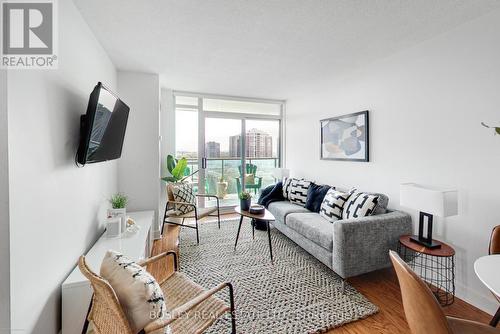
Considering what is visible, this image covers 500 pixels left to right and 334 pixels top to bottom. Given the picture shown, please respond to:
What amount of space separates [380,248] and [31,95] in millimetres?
2883

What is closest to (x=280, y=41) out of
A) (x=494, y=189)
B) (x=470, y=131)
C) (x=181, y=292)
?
(x=470, y=131)

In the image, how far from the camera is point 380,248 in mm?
2086

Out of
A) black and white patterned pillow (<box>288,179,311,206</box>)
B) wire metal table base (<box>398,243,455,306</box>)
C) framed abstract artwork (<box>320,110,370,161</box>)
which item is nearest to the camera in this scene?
wire metal table base (<box>398,243,455,306</box>)

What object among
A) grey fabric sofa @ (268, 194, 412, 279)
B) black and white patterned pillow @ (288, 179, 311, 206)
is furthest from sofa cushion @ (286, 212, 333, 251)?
black and white patterned pillow @ (288, 179, 311, 206)

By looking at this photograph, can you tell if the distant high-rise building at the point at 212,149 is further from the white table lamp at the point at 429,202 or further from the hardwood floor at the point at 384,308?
the white table lamp at the point at 429,202

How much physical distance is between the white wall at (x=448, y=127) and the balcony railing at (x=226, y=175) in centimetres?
229

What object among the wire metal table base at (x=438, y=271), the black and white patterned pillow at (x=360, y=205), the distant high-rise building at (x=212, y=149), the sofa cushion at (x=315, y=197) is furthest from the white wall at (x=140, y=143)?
the wire metal table base at (x=438, y=271)

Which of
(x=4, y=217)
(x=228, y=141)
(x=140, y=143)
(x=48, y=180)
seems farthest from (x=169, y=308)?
(x=228, y=141)

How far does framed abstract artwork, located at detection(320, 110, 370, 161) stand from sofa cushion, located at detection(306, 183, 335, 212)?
56cm

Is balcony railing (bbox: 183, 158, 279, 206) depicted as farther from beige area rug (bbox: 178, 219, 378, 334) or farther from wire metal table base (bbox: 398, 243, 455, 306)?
wire metal table base (bbox: 398, 243, 455, 306)

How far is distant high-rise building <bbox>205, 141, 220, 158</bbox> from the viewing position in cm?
449

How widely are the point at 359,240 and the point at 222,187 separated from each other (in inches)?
123

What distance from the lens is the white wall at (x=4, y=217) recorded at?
3.16 ft

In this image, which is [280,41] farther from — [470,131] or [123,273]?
[123,273]
